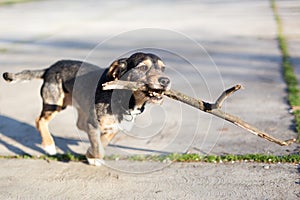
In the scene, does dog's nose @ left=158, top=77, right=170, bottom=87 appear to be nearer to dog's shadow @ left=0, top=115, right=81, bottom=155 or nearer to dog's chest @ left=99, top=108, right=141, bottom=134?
dog's chest @ left=99, top=108, right=141, bottom=134

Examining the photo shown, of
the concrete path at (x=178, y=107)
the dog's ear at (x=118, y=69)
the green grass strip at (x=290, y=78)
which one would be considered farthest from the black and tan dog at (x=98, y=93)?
the green grass strip at (x=290, y=78)

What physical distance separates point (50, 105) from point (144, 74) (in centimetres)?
162

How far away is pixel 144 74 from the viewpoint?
4305 mm

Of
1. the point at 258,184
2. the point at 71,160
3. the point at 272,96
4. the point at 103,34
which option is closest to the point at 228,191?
the point at 258,184

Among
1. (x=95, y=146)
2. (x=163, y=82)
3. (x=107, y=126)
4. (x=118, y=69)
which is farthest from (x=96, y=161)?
(x=163, y=82)

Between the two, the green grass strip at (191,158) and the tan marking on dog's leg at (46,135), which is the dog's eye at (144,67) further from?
the tan marking on dog's leg at (46,135)

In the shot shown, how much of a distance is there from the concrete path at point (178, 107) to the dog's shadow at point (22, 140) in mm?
13

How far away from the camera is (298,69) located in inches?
364

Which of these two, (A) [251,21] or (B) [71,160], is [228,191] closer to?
(B) [71,160]

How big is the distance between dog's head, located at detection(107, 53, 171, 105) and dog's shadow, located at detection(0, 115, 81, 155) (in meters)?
1.47

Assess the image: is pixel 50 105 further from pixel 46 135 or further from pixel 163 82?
pixel 163 82

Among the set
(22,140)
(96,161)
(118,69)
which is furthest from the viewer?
(22,140)

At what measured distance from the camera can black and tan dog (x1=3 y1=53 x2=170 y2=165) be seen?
434 centimetres

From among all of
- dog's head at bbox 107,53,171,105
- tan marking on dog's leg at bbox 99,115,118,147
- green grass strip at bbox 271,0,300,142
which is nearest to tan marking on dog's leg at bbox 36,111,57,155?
tan marking on dog's leg at bbox 99,115,118,147
